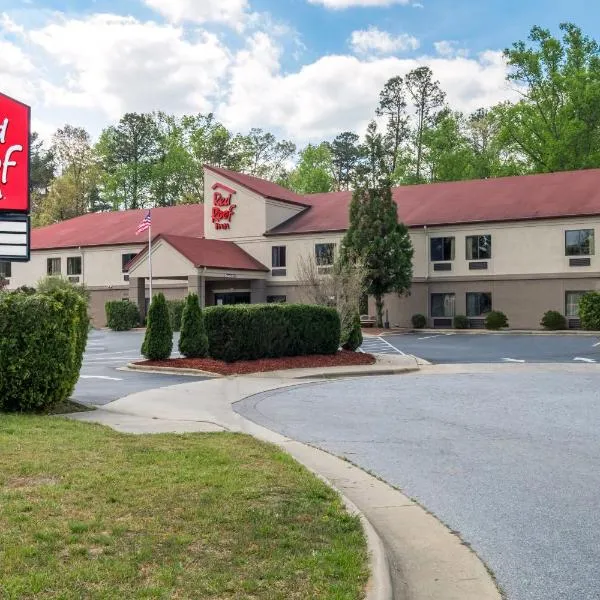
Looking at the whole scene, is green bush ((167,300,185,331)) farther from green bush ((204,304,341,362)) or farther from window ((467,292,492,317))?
green bush ((204,304,341,362))

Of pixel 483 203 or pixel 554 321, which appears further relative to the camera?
pixel 483 203

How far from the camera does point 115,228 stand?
183 feet

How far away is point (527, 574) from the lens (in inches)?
212

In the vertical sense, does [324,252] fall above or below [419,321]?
above

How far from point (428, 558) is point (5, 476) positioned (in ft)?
13.6

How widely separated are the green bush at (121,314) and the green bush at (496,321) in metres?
20.0

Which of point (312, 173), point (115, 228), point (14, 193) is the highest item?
point (312, 173)

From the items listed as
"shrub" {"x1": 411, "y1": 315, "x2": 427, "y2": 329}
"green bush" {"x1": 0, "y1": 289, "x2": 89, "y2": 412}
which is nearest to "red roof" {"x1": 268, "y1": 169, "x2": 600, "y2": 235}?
"shrub" {"x1": 411, "y1": 315, "x2": 427, "y2": 329}

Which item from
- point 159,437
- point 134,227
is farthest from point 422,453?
point 134,227

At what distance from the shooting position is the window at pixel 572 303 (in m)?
40.0

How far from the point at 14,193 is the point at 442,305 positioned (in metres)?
34.5

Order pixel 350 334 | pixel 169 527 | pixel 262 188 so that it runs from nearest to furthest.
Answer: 1. pixel 169 527
2. pixel 350 334
3. pixel 262 188

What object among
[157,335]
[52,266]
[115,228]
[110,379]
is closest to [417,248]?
[115,228]

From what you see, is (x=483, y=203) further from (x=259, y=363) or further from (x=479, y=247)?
(x=259, y=363)
